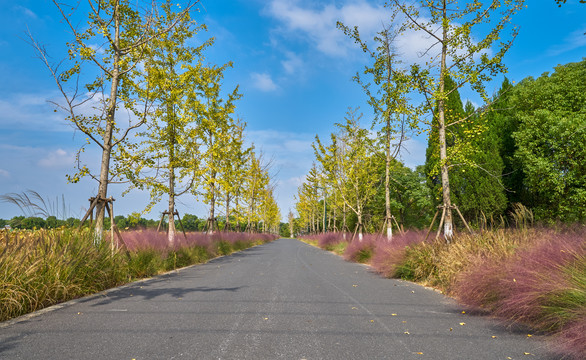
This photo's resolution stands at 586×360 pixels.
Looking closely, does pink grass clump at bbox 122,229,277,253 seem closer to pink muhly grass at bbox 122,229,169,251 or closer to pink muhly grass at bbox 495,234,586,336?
pink muhly grass at bbox 122,229,169,251

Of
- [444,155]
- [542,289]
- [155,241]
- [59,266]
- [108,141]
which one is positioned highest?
[108,141]

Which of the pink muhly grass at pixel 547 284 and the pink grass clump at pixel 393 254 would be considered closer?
the pink muhly grass at pixel 547 284

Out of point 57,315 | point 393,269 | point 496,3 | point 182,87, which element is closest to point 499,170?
point 496,3

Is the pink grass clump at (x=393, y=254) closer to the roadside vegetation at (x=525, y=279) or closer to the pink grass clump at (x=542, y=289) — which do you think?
the roadside vegetation at (x=525, y=279)

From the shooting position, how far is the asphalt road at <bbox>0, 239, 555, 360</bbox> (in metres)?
3.85

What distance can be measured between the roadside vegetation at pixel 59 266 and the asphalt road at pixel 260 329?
0.38 metres

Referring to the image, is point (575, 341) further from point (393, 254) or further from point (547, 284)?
point (393, 254)

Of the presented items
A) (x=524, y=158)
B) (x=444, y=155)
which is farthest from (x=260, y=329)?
(x=524, y=158)

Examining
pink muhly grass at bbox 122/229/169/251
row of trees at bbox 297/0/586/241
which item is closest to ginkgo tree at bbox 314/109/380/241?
row of trees at bbox 297/0/586/241

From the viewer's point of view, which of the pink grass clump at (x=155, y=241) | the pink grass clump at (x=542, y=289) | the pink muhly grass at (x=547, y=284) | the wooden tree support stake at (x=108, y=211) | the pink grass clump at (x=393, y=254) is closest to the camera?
the pink grass clump at (x=542, y=289)

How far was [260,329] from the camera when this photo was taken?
15.6 feet

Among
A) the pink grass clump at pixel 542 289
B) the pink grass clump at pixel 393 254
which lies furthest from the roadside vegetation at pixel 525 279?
the pink grass clump at pixel 393 254

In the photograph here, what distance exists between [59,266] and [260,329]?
13.9ft

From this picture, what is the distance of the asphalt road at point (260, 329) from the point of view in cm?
385
